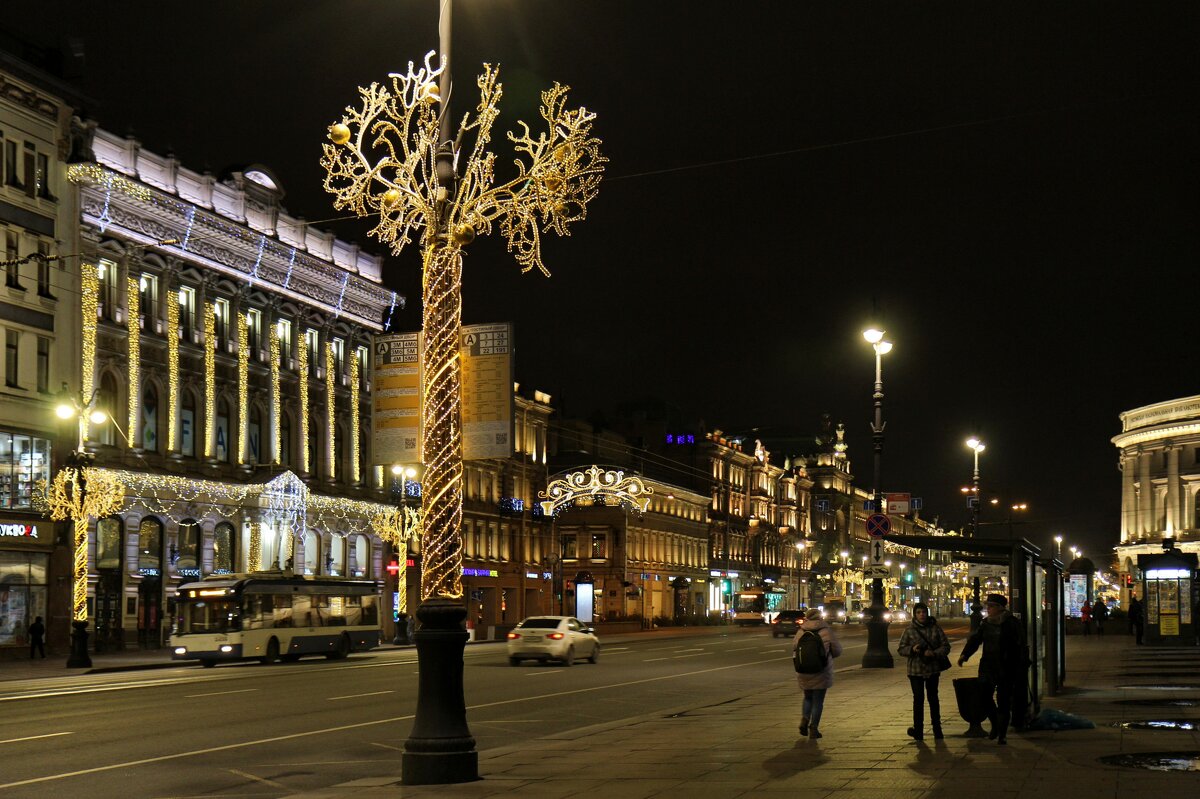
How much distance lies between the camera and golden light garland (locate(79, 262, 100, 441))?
4953 cm

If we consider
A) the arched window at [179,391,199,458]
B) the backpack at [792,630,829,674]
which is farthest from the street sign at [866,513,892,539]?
the arched window at [179,391,199,458]

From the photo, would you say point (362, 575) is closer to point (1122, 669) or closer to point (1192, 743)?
point (1122, 669)

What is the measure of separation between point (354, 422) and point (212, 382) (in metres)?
12.8

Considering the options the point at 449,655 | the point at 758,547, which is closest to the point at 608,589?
the point at 758,547

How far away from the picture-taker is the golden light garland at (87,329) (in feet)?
163

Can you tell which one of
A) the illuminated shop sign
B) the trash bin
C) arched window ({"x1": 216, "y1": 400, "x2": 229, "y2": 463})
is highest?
arched window ({"x1": 216, "y1": 400, "x2": 229, "y2": 463})

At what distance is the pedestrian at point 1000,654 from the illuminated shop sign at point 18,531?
36.1 metres

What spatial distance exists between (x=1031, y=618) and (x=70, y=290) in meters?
38.2

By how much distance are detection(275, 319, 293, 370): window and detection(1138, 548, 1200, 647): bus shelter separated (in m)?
36.2

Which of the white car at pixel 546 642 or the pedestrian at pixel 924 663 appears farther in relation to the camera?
the white car at pixel 546 642

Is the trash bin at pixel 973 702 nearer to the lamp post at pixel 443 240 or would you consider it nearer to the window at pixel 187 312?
the lamp post at pixel 443 240

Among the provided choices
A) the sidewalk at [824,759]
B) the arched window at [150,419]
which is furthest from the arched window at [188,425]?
the sidewalk at [824,759]

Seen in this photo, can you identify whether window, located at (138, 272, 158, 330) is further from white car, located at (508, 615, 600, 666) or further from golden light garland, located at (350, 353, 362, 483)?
white car, located at (508, 615, 600, 666)

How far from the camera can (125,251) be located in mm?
52188
